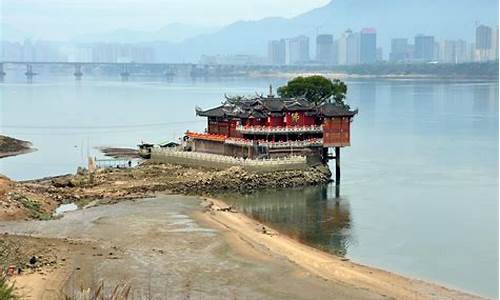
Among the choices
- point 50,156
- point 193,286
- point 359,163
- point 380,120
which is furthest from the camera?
point 380,120

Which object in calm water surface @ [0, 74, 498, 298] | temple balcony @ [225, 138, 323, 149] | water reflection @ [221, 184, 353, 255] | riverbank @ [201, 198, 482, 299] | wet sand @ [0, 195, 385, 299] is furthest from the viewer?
temple balcony @ [225, 138, 323, 149]

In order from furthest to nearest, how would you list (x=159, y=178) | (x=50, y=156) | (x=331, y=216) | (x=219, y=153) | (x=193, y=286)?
(x=50, y=156) < (x=219, y=153) < (x=159, y=178) < (x=331, y=216) < (x=193, y=286)

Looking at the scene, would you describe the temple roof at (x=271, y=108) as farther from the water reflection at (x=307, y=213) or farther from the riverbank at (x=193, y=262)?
the riverbank at (x=193, y=262)

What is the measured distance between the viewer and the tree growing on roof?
43844 mm

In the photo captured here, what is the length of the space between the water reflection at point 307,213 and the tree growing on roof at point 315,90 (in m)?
10.7

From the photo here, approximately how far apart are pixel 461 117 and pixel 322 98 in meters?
32.5

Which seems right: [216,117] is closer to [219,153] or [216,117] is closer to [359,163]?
[219,153]

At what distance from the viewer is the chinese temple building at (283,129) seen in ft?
114

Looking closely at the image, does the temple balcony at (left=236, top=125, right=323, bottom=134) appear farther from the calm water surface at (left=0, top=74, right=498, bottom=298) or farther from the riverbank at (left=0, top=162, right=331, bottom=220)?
the calm water surface at (left=0, top=74, right=498, bottom=298)

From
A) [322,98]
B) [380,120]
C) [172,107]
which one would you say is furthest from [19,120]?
[322,98]

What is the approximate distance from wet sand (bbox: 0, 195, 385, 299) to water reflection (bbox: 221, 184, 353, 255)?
8.63ft

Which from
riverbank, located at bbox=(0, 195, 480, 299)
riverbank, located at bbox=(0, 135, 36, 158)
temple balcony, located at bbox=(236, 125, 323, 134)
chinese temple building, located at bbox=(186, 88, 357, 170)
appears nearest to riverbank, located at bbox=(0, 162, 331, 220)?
chinese temple building, located at bbox=(186, 88, 357, 170)

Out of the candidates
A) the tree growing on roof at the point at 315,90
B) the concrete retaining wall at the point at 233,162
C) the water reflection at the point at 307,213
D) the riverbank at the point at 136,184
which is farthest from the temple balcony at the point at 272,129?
the tree growing on roof at the point at 315,90

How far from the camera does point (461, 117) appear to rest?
72.8 meters
